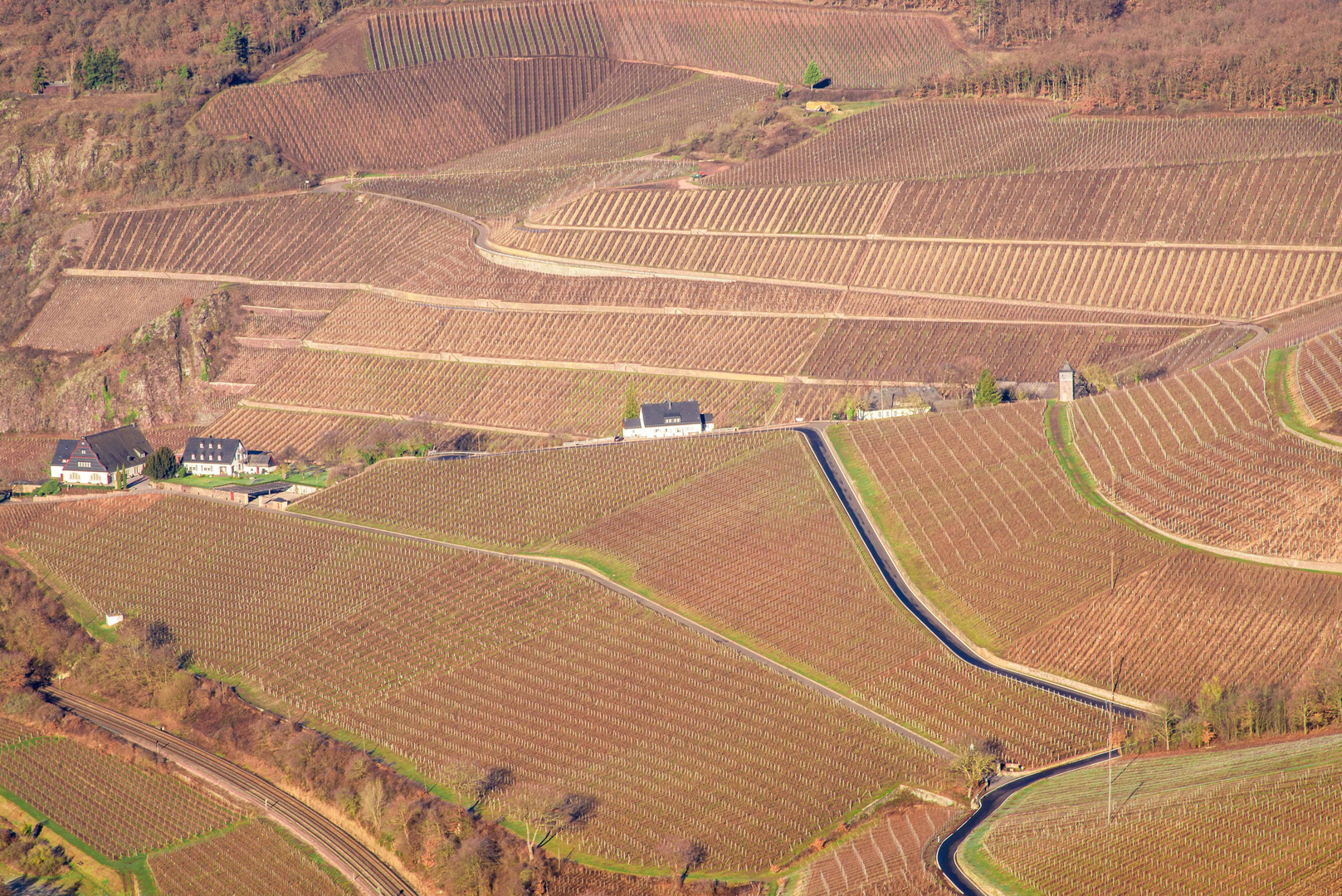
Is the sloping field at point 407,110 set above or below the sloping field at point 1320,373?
above

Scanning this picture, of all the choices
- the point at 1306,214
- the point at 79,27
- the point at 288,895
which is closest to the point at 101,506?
the point at 288,895

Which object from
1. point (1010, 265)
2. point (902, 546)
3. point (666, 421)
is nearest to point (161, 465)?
point (666, 421)

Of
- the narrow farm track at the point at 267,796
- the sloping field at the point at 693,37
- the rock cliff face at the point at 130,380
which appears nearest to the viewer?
the narrow farm track at the point at 267,796

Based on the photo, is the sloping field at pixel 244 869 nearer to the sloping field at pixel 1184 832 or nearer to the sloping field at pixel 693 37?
the sloping field at pixel 1184 832

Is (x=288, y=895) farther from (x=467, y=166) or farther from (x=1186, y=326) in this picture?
(x=467, y=166)

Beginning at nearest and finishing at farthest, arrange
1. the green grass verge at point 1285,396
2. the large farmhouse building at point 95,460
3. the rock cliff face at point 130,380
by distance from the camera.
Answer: the green grass verge at point 1285,396
the large farmhouse building at point 95,460
the rock cliff face at point 130,380

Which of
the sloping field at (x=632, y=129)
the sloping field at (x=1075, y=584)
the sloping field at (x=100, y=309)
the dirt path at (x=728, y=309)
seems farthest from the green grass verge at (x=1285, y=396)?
the sloping field at (x=100, y=309)
